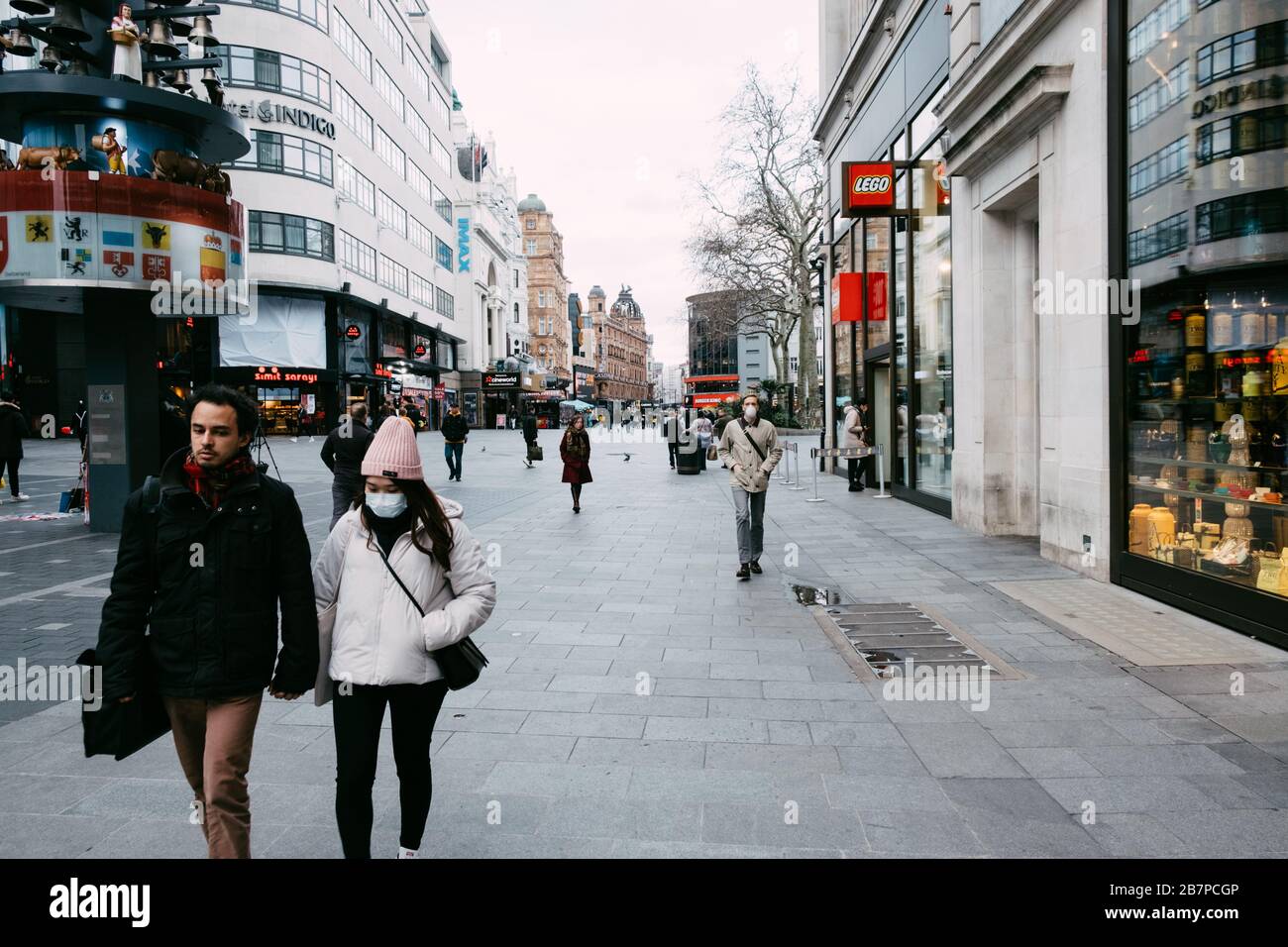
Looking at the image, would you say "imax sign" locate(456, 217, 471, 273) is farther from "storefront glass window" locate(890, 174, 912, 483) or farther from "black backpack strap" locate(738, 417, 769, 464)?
"black backpack strap" locate(738, 417, 769, 464)

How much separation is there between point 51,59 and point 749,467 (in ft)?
36.6

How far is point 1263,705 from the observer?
4.81 meters

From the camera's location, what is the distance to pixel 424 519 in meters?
3.03

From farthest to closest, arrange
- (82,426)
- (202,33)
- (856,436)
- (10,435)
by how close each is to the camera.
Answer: (82,426), (856,436), (10,435), (202,33)

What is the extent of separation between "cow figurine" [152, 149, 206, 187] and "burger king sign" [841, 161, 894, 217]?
32.4 feet

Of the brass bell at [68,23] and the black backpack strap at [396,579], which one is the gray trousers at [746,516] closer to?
the black backpack strap at [396,579]

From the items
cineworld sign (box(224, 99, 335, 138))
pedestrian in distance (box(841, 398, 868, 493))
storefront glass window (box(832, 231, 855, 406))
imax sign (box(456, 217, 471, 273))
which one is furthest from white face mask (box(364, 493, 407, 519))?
imax sign (box(456, 217, 471, 273))

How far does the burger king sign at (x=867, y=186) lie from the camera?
1452 centimetres

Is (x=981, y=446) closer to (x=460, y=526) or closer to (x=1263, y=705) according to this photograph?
(x=1263, y=705)

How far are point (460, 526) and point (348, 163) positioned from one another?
4696 centimetres

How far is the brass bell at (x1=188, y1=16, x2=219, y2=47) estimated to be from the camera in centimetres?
1250

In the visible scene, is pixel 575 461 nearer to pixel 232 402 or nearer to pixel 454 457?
pixel 454 457

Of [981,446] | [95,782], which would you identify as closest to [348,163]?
[981,446]

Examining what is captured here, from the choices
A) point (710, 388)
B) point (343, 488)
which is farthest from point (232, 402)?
point (710, 388)
